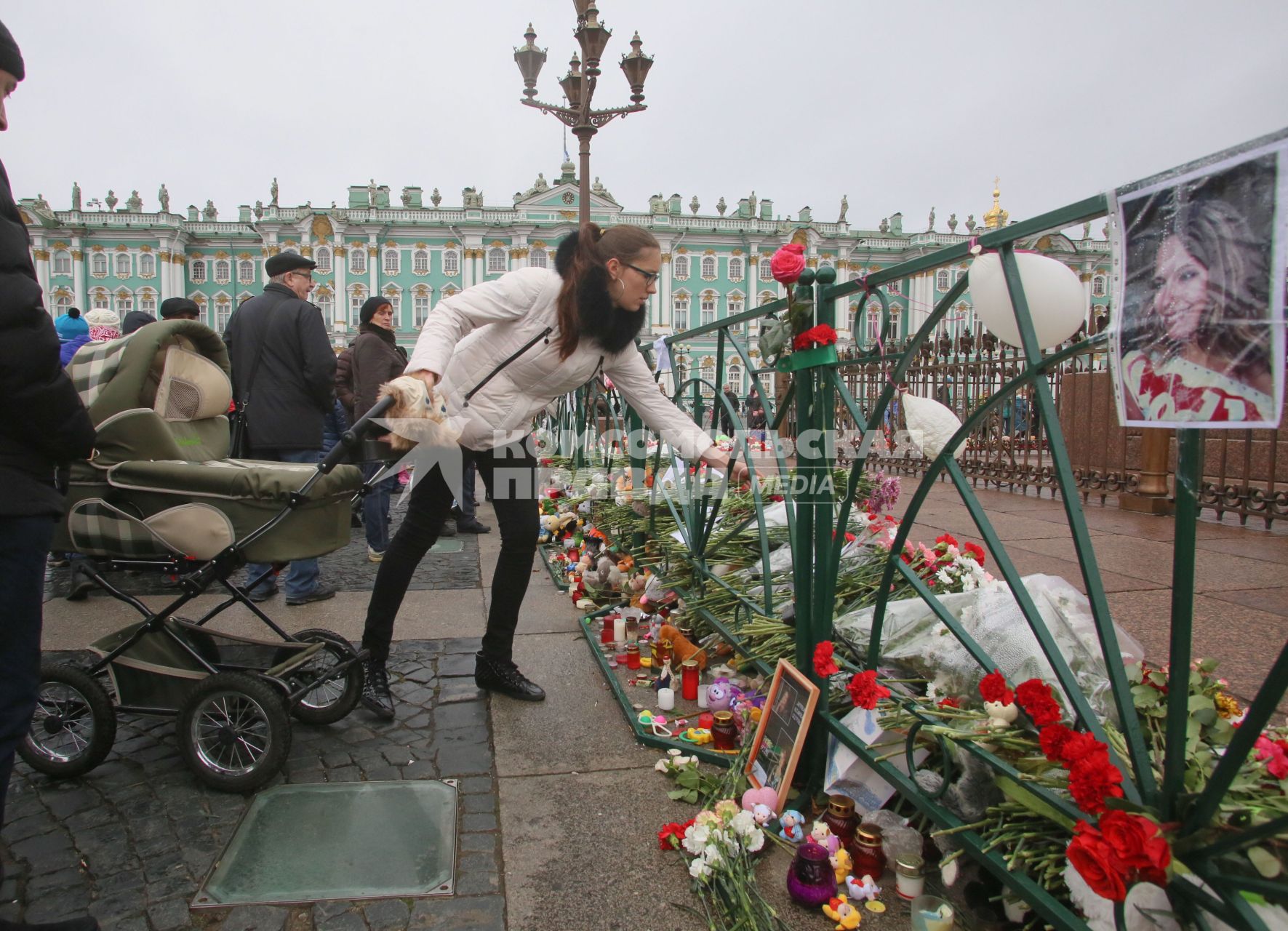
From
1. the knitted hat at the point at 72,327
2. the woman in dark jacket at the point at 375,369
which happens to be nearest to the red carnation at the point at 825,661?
the woman in dark jacket at the point at 375,369

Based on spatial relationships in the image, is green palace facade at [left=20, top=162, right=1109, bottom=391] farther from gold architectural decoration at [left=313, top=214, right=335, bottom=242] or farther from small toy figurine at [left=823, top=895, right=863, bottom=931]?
small toy figurine at [left=823, top=895, right=863, bottom=931]

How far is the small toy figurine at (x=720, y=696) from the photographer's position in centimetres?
288

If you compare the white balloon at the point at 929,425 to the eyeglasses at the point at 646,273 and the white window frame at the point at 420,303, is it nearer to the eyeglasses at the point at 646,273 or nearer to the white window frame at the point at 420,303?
the eyeglasses at the point at 646,273

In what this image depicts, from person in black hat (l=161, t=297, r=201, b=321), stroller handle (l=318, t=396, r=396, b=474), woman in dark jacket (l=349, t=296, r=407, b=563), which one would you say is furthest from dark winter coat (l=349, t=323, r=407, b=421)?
stroller handle (l=318, t=396, r=396, b=474)

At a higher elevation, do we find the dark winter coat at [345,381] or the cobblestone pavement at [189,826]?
the dark winter coat at [345,381]

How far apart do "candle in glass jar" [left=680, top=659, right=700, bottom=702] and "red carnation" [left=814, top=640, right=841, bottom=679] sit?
39.4 inches

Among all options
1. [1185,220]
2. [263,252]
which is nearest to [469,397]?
[1185,220]

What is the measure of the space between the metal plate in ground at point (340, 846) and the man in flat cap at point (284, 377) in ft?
7.65

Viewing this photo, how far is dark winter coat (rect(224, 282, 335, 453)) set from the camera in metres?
4.52

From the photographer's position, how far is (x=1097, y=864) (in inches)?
49.4

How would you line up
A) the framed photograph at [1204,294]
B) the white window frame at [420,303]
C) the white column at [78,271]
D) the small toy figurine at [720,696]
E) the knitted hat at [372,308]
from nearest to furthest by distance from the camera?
1. the framed photograph at [1204,294]
2. the small toy figurine at [720,696]
3. the knitted hat at [372,308]
4. the white column at [78,271]
5. the white window frame at [420,303]

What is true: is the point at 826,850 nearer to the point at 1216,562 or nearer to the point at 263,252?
the point at 1216,562

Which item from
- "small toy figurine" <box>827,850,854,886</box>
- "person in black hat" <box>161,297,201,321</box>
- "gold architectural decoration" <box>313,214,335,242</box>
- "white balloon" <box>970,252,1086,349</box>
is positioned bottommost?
"small toy figurine" <box>827,850,854,886</box>

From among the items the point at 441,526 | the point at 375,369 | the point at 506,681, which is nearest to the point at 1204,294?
the point at 441,526
